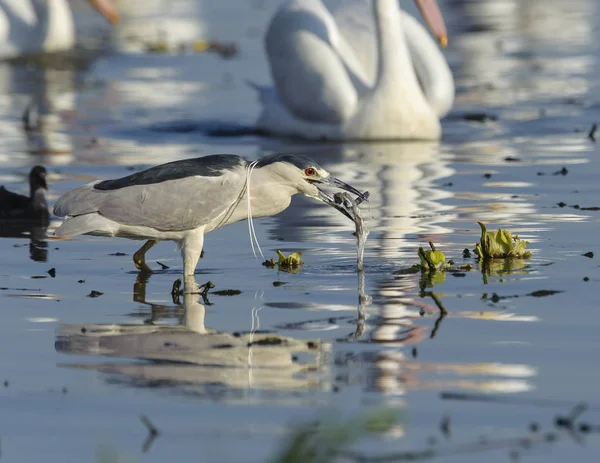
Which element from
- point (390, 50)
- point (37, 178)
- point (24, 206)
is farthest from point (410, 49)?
point (24, 206)

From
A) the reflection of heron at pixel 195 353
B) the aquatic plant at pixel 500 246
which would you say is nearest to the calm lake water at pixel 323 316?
the reflection of heron at pixel 195 353

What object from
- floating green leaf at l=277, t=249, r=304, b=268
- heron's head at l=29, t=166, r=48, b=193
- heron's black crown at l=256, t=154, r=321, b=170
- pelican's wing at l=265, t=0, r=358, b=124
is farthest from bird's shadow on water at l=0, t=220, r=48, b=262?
pelican's wing at l=265, t=0, r=358, b=124

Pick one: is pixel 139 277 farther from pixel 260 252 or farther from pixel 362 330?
pixel 362 330

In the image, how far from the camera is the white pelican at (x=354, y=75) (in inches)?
618

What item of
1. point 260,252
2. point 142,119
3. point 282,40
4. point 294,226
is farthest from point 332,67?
point 260,252

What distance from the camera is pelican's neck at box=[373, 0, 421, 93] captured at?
15680mm

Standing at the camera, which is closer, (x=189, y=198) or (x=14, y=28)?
(x=189, y=198)

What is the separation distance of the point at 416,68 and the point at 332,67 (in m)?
1.31

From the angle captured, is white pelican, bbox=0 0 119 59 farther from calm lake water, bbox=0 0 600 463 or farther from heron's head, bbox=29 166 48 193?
heron's head, bbox=29 166 48 193

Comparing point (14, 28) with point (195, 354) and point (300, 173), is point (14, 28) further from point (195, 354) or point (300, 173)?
point (195, 354)

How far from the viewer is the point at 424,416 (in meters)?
6.25

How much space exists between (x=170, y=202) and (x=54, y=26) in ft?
53.2

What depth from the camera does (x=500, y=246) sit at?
9500 millimetres

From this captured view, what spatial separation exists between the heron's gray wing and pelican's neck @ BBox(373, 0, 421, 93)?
6841 mm
